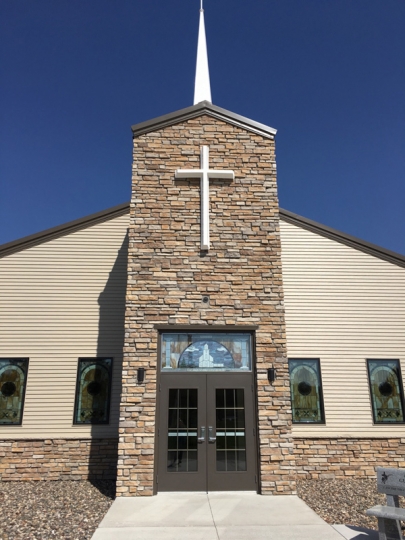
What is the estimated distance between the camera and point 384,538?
5746mm

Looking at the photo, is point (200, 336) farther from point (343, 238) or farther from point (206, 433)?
point (343, 238)

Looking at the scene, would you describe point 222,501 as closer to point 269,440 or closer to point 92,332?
point 269,440

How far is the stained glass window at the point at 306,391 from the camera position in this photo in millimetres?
10859

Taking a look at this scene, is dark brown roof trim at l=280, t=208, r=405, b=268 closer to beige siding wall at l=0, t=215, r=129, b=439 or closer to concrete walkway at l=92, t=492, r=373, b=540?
beige siding wall at l=0, t=215, r=129, b=439

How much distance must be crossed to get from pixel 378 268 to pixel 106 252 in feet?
24.4

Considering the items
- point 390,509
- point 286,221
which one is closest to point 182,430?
point 390,509

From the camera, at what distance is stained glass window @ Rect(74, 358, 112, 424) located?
419 inches

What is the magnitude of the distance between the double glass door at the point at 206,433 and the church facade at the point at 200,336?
27 millimetres

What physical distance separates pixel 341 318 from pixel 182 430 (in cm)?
542

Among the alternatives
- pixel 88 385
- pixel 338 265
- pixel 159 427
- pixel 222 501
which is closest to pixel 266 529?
pixel 222 501

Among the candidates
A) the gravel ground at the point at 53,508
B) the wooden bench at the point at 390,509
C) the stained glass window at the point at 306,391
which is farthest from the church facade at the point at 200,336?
the wooden bench at the point at 390,509

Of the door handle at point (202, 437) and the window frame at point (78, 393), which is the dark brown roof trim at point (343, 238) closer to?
the window frame at point (78, 393)

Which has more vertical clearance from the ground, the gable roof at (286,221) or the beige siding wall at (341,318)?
the gable roof at (286,221)

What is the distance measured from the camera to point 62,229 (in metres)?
11.9
